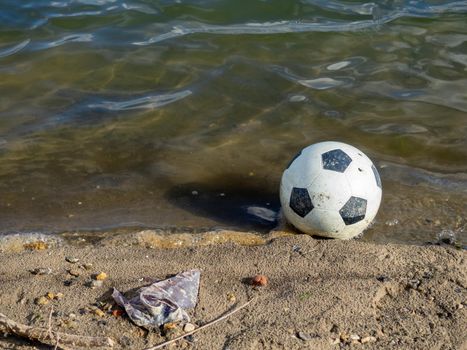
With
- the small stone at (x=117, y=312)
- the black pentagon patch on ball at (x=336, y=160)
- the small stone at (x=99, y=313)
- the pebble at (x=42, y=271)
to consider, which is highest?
the black pentagon patch on ball at (x=336, y=160)

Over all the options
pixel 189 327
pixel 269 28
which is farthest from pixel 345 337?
pixel 269 28

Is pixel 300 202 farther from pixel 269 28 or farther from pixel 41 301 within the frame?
pixel 269 28

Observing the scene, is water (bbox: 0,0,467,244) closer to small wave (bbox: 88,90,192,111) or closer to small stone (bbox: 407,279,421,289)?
small wave (bbox: 88,90,192,111)

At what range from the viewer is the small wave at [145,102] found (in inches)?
313

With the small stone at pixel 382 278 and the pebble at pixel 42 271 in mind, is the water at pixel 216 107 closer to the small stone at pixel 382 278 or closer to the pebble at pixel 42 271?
the small stone at pixel 382 278

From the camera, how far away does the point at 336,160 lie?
5.30 meters

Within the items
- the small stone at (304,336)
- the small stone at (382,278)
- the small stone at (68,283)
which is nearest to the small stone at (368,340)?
the small stone at (304,336)

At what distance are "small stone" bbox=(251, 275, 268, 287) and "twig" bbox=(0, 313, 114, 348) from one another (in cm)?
107

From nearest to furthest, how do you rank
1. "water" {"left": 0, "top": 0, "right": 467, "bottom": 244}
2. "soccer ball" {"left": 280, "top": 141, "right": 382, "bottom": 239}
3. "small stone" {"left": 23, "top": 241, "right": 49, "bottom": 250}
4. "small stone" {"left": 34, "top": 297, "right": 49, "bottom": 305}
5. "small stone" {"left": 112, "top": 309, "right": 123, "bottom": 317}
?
"small stone" {"left": 112, "top": 309, "right": 123, "bottom": 317} < "small stone" {"left": 34, "top": 297, "right": 49, "bottom": 305} < "soccer ball" {"left": 280, "top": 141, "right": 382, "bottom": 239} < "small stone" {"left": 23, "top": 241, "right": 49, "bottom": 250} < "water" {"left": 0, "top": 0, "right": 467, "bottom": 244}

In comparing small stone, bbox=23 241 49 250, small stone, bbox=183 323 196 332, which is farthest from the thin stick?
small stone, bbox=23 241 49 250

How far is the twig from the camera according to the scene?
4059mm

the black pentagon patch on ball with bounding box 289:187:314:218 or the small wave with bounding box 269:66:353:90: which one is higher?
the black pentagon patch on ball with bounding box 289:187:314:218

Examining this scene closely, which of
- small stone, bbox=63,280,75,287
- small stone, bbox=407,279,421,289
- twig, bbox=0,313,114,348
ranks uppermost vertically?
twig, bbox=0,313,114,348

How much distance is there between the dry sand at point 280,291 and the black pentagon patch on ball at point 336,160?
21.7 inches
